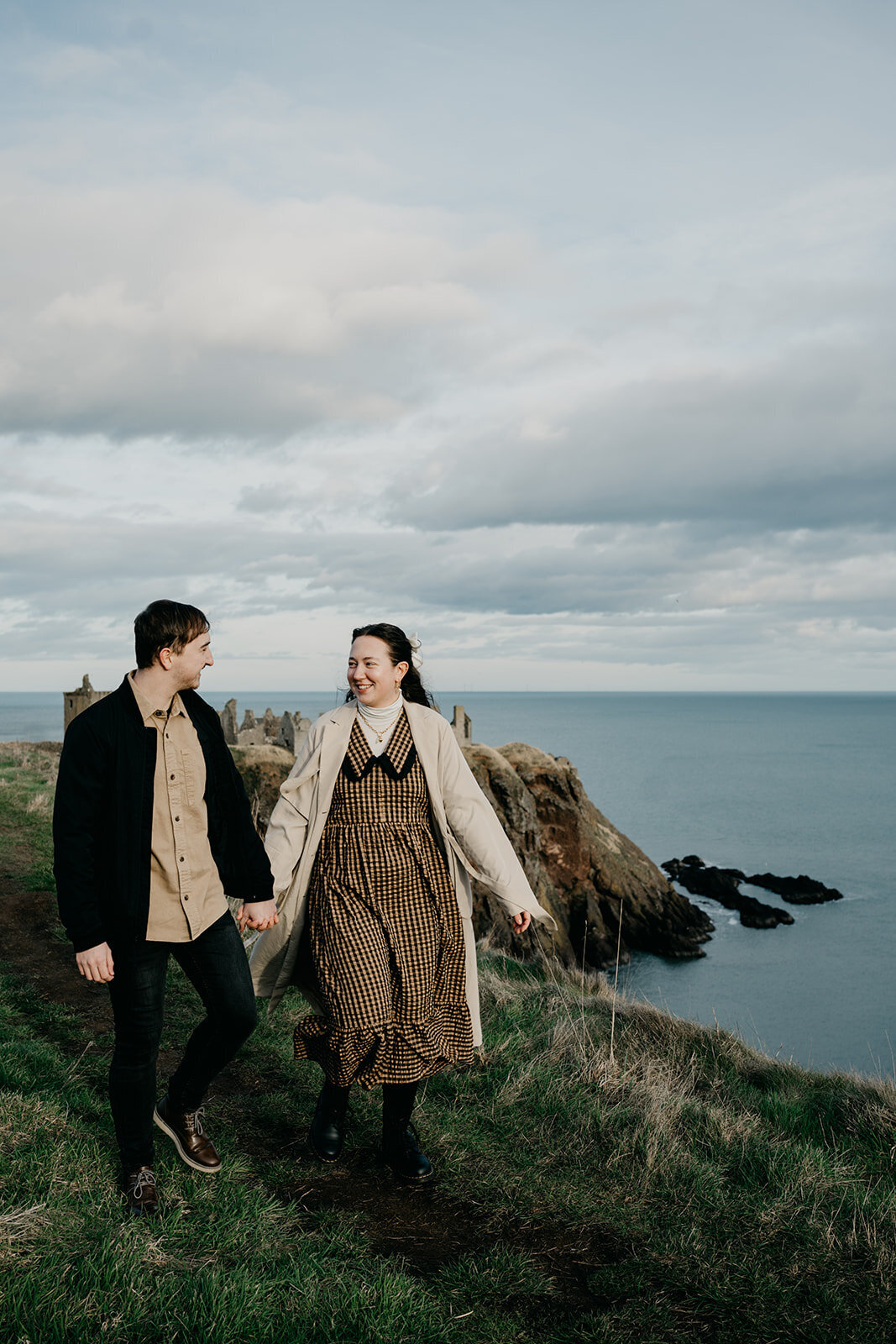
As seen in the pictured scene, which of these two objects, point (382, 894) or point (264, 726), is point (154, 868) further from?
point (264, 726)

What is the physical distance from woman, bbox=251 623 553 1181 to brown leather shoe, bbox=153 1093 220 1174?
518 mm

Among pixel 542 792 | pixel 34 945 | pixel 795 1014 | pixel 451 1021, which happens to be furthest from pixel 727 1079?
pixel 795 1014

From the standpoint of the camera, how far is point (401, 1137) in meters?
3.93

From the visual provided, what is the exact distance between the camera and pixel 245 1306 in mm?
2705

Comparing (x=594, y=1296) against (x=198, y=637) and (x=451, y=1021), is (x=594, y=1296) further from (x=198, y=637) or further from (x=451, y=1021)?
(x=198, y=637)

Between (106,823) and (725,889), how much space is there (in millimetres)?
33339

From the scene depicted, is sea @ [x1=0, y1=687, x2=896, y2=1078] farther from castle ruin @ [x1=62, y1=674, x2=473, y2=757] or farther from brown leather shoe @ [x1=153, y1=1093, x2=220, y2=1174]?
castle ruin @ [x1=62, y1=674, x2=473, y2=757]

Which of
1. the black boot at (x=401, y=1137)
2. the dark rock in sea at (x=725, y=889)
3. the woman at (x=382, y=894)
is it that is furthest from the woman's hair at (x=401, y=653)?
the dark rock in sea at (x=725, y=889)

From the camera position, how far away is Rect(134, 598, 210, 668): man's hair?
340 centimetres

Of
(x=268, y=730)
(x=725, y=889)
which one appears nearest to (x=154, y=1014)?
(x=268, y=730)

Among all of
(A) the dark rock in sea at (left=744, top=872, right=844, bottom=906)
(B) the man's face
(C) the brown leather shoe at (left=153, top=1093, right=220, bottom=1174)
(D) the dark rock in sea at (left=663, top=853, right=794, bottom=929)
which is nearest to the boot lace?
(C) the brown leather shoe at (left=153, top=1093, right=220, bottom=1174)

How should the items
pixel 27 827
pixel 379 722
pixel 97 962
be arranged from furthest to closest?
pixel 27 827 < pixel 379 722 < pixel 97 962

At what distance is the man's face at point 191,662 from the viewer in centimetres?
343

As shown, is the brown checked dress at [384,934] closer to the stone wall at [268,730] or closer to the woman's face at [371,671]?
the woman's face at [371,671]
